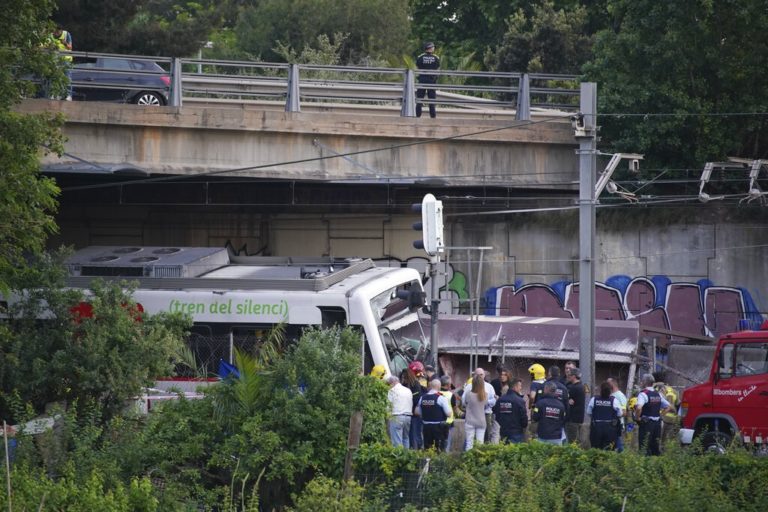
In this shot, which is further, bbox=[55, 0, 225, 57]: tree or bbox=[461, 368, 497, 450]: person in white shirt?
bbox=[55, 0, 225, 57]: tree

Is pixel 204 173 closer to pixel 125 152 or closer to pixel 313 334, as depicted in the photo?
pixel 125 152

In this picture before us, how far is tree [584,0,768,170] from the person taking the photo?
78.2ft

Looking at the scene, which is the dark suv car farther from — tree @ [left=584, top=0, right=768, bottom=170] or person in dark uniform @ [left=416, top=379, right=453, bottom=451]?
person in dark uniform @ [left=416, top=379, right=453, bottom=451]

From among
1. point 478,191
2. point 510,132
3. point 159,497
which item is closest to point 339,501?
point 159,497

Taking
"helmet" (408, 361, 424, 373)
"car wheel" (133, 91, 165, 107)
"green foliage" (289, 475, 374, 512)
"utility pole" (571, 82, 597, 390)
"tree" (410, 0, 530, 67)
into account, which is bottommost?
"green foliage" (289, 475, 374, 512)

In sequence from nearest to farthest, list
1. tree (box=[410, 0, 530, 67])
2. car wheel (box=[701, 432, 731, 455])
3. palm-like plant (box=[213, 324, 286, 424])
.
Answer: palm-like plant (box=[213, 324, 286, 424]), car wheel (box=[701, 432, 731, 455]), tree (box=[410, 0, 530, 67])

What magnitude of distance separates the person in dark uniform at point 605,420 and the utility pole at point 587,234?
3048 mm

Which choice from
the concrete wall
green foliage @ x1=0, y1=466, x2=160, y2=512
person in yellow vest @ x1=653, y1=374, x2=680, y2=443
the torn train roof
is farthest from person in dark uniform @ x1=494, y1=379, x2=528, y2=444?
the concrete wall

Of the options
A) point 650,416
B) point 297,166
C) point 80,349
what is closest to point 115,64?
point 297,166

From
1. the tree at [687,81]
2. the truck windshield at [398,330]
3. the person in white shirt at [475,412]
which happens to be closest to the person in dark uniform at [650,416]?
the person in white shirt at [475,412]

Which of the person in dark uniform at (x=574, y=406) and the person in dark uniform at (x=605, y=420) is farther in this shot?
the person in dark uniform at (x=574, y=406)

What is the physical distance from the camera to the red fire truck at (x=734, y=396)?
50.7 ft

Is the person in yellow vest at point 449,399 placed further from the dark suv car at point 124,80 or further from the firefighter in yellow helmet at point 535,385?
the dark suv car at point 124,80

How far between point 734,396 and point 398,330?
5.26 m
